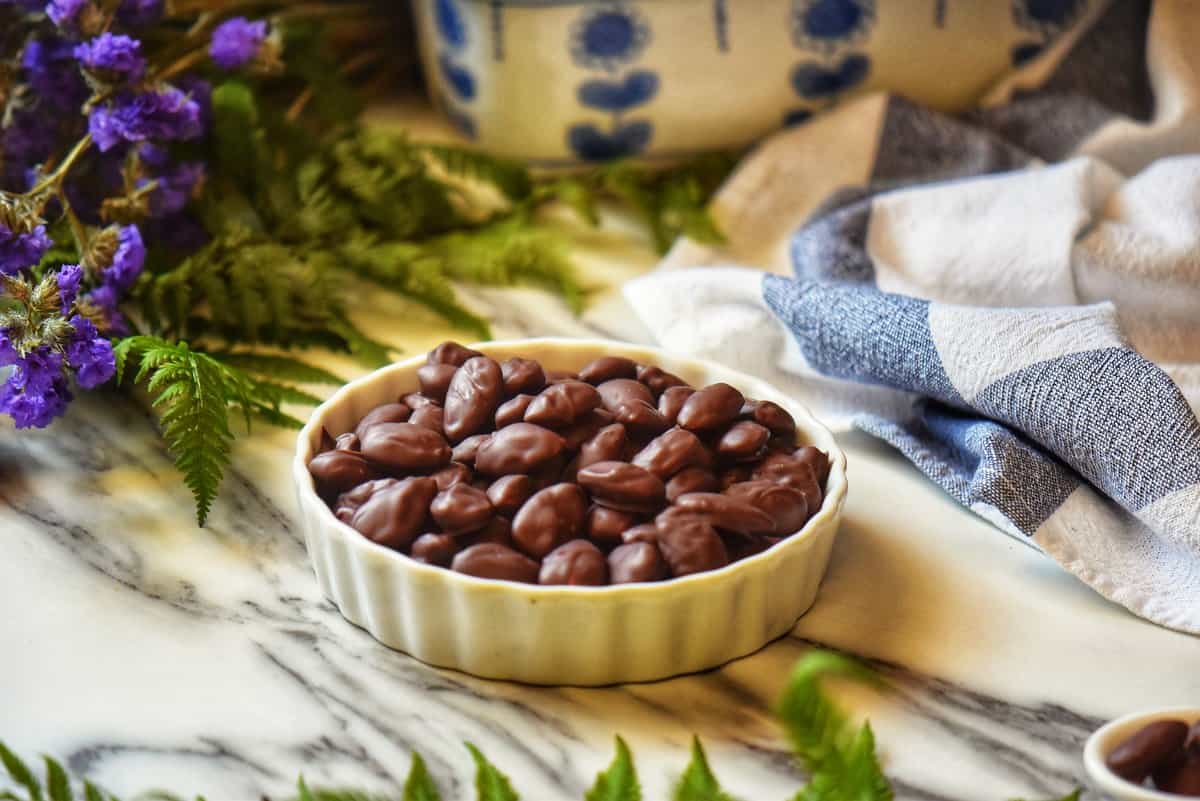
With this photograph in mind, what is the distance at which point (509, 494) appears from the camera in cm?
81

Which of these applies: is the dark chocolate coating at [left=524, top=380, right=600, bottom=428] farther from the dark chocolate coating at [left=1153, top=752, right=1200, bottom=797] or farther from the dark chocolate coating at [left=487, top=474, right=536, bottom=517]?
the dark chocolate coating at [left=1153, top=752, right=1200, bottom=797]

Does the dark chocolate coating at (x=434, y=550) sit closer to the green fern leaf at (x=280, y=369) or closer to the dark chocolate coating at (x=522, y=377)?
the dark chocolate coating at (x=522, y=377)

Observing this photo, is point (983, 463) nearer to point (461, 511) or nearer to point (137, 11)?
point (461, 511)

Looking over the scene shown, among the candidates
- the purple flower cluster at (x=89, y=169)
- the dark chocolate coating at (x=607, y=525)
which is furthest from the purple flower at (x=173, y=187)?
the dark chocolate coating at (x=607, y=525)

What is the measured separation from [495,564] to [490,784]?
5.1 inches

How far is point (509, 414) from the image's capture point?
877 mm

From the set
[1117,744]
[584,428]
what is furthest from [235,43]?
[1117,744]

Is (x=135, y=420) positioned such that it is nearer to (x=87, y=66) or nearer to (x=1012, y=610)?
(x=87, y=66)

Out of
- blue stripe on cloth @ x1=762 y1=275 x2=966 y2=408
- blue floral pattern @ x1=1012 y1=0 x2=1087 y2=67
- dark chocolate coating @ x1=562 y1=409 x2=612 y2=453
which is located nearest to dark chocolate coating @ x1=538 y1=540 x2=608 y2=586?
dark chocolate coating @ x1=562 y1=409 x2=612 y2=453

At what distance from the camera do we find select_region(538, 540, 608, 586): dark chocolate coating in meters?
0.76

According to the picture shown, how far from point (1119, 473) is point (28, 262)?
0.80 metres

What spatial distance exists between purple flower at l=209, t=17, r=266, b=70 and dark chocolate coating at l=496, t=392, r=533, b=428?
52cm

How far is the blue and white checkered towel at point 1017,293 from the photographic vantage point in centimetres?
91

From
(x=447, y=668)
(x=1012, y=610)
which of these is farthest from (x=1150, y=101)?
(x=447, y=668)
